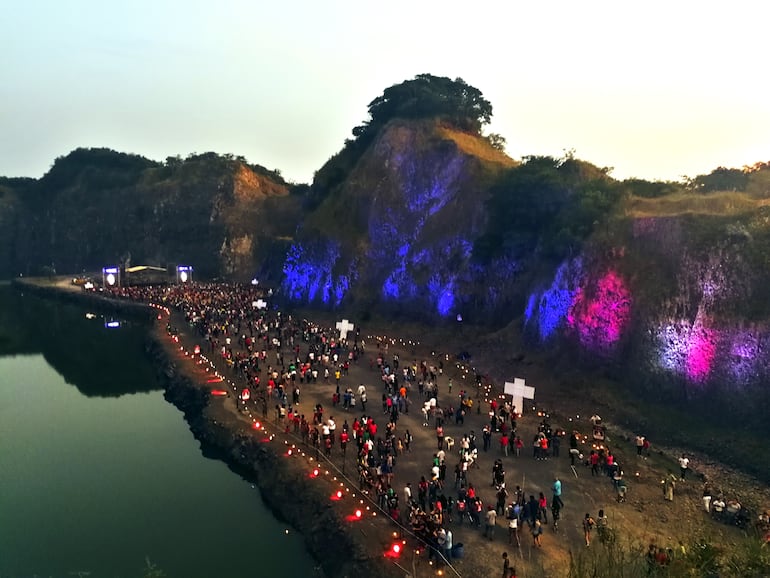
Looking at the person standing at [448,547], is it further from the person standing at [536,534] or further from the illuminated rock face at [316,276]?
the illuminated rock face at [316,276]

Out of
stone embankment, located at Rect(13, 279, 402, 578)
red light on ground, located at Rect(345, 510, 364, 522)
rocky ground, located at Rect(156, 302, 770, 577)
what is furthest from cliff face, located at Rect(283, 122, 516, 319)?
red light on ground, located at Rect(345, 510, 364, 522)

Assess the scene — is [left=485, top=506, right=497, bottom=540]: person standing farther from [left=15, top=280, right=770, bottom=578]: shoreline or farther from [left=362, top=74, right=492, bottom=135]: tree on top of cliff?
[left=362, top=74, right=492, bottom=135]: tree on top of cliff

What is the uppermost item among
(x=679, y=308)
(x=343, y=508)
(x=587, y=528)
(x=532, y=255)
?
(x=532, y=255)

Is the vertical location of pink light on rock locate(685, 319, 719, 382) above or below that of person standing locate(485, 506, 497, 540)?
above

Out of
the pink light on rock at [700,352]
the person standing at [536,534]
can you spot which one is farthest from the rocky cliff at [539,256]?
the person standing at [536,534]

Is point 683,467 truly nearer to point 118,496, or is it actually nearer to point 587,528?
point 587,528

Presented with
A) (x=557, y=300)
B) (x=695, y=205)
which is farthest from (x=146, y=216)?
(x=695, y=205)
